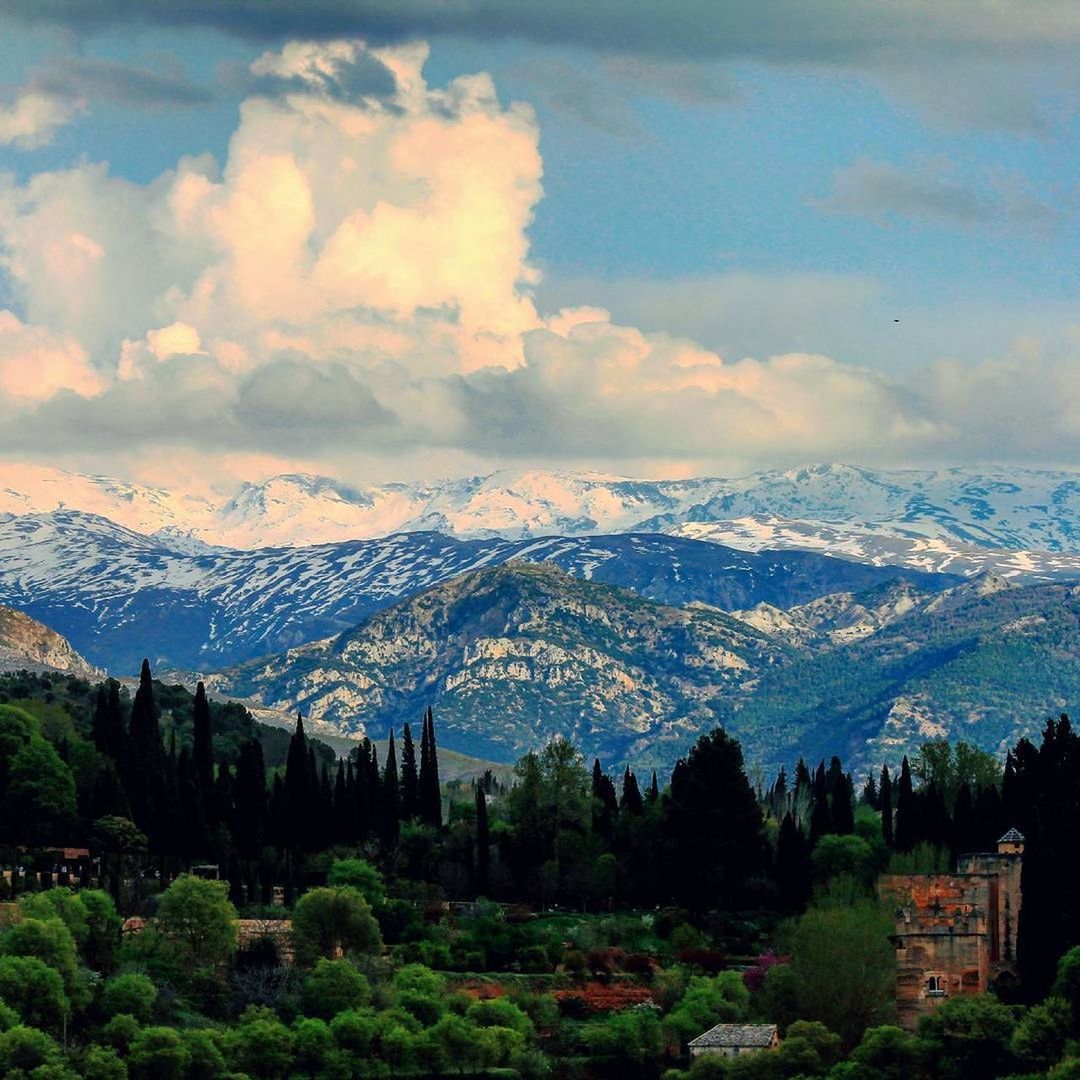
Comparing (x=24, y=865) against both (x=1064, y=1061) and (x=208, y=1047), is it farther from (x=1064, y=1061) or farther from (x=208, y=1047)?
(x=1064, y=1061)

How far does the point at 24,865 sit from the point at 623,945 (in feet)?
131

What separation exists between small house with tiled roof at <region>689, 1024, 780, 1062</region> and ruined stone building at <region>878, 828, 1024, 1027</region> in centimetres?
1143

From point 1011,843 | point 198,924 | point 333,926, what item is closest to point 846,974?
point 1011,843

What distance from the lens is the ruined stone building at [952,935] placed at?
16462 cm

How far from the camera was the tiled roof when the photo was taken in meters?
152

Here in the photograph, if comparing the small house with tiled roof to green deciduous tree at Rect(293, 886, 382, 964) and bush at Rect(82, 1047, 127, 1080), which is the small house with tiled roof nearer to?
green deciduous tree at Rect(293, 886, 382, 964)

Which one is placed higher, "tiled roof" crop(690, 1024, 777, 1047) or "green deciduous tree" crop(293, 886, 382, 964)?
"green deciduous tree" crop(293, 886, 382, 964)

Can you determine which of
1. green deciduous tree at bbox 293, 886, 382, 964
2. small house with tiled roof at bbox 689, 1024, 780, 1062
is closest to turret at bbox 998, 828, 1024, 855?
small house with tiled roof at bbox 689, 1024, 780, 1062

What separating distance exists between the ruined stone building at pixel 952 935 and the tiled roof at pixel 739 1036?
11101mm

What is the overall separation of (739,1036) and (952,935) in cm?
1854

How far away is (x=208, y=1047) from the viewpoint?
148 m

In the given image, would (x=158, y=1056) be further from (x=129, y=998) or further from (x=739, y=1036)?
(x=739, y=1036)

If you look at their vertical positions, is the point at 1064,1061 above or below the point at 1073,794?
→ below

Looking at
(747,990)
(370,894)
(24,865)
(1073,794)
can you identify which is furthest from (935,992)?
(24,865)
